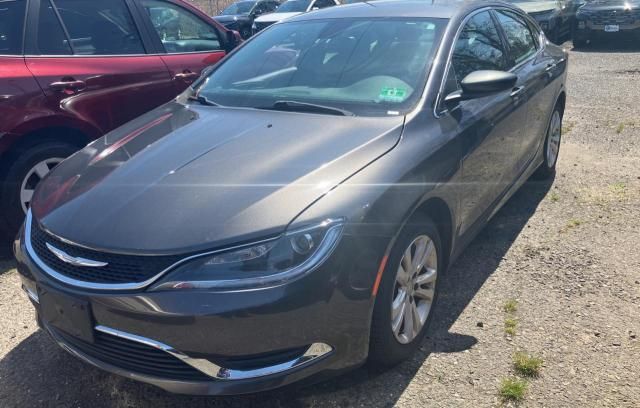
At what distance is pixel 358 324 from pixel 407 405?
0.51 meters

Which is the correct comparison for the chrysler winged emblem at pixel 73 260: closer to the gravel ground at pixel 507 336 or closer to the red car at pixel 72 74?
the gravel ground at pixel 507 336

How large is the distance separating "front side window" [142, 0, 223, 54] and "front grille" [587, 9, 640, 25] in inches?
428

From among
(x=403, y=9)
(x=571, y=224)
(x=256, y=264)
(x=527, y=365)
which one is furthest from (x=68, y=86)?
(x=571, y=224)

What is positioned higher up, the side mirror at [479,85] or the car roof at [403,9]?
the car roof at [403,9]

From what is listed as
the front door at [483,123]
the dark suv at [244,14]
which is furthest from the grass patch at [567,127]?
the dark suv at [244,14]

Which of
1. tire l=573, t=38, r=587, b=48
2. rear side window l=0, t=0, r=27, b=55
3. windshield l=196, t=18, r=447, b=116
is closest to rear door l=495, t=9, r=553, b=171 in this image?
windshield l=196, t=18, r=447, b=116

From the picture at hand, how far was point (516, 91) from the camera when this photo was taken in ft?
12.6

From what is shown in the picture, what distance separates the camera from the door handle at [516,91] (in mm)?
3789

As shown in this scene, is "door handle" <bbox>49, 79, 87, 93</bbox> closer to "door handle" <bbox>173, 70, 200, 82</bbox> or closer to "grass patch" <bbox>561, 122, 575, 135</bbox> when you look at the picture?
"door handle" <bbox>173, 70, 200, 82</bbox>

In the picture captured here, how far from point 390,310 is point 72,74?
3.05 m

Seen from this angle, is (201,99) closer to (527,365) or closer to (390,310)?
(390,310)

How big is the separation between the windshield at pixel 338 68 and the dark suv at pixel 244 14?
13.3 m

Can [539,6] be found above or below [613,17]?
above

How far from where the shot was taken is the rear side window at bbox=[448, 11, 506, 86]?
3365 millimetres
